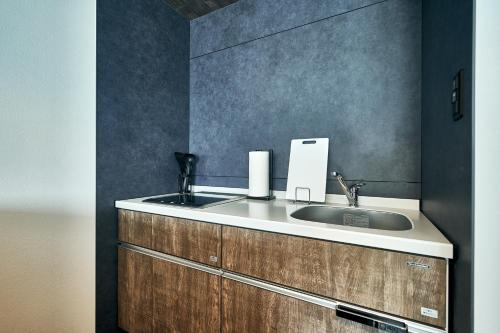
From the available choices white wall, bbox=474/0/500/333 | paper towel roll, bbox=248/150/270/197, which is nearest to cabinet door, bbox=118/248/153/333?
paper towel roll, bbox=248/150/270/197

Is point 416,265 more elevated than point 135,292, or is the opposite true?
point 416,265

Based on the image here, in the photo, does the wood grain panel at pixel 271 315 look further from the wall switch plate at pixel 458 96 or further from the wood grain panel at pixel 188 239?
the wall switch plate at pixel 458 96

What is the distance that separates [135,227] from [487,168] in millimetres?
1486

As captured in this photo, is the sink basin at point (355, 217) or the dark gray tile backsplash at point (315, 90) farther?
the dark gray tile backsplash at point (315, 90)

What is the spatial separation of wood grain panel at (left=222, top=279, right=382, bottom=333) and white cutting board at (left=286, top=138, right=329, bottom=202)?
2.07 feet

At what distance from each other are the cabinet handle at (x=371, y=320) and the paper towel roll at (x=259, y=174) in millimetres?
817

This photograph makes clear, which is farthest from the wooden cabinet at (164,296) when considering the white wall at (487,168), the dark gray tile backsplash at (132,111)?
the white wall at (487,168)

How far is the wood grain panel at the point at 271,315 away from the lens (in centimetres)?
84

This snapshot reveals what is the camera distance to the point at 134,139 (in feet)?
5.07

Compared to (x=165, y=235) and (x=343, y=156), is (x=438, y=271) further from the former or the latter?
(x=165, y=235)

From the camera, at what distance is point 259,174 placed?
1526 millimetres

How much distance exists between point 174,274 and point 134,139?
0.88 m

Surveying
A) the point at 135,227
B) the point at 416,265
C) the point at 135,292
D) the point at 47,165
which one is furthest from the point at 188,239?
the point at 416,265

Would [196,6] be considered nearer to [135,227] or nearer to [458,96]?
[135,227]
